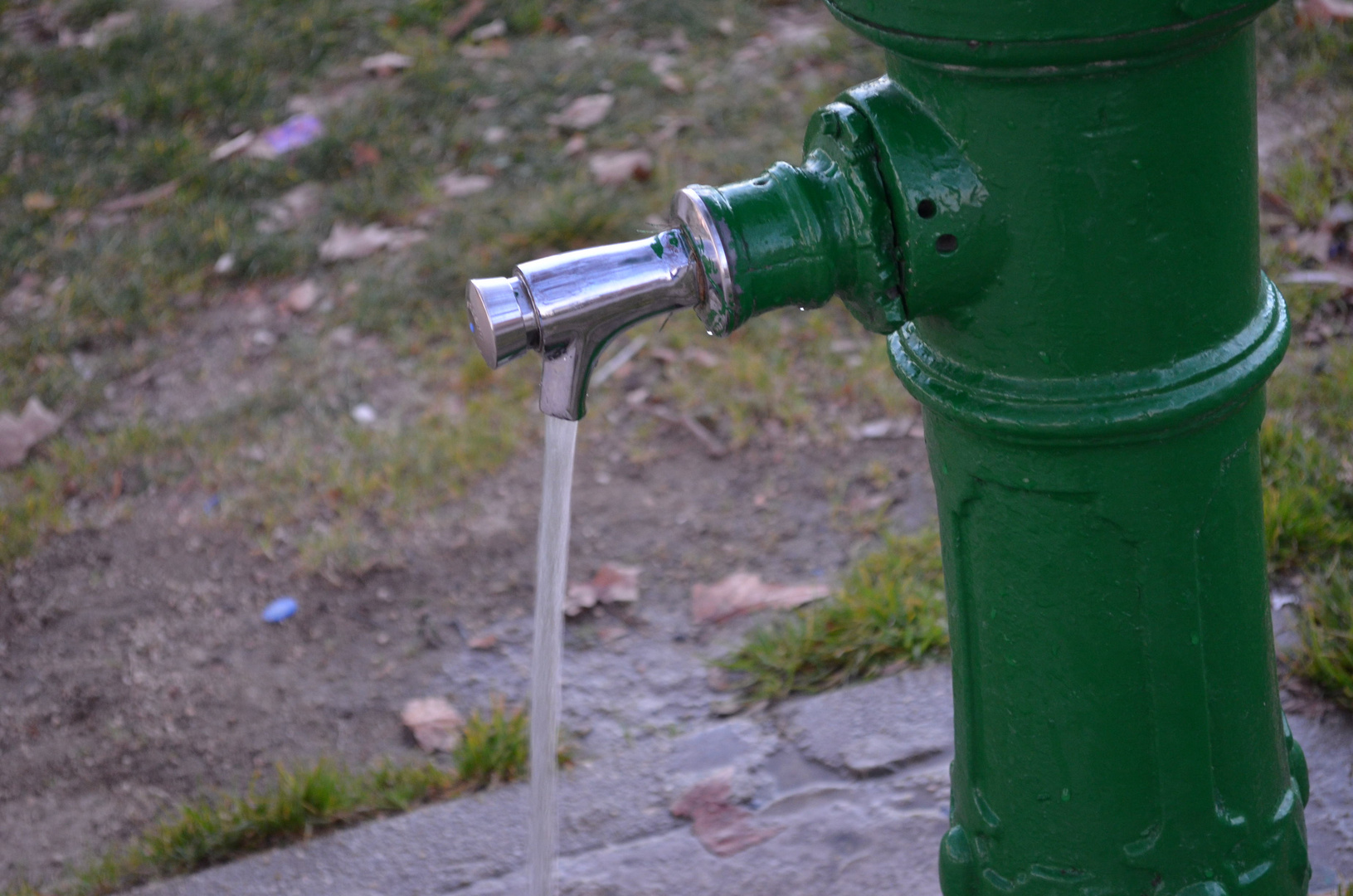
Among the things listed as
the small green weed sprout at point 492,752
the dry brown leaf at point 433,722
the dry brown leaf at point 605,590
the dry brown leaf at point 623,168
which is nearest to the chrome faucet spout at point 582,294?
the small green weed sprout at point 492,752

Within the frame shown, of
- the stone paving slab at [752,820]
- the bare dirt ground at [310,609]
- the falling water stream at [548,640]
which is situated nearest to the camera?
the falling water stream at [548,640]

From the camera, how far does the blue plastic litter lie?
2.49 m

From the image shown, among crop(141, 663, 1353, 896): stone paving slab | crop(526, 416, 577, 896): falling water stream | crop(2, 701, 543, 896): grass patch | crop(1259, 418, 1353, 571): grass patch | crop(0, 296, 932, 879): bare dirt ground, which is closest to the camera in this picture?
crop(526, 416, 577, 896): falling water stream

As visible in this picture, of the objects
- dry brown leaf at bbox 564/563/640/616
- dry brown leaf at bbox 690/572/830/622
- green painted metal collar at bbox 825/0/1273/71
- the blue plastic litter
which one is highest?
green painted metal collar at bbox 825/0/1273/71

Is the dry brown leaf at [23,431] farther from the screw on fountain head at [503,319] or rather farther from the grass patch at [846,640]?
the screw on fountain head at [503,319]

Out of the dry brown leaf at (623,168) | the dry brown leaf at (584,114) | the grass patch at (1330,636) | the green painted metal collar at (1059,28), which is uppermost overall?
the green painted metal collar at (1059,28)

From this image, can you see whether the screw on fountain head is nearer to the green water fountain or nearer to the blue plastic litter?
the green water fountain

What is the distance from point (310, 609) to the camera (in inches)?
98.7

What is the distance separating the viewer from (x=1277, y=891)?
4.49 ft

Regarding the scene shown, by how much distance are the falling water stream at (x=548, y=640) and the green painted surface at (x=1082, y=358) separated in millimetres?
298

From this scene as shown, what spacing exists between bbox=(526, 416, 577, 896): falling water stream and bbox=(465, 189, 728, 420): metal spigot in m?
0.17

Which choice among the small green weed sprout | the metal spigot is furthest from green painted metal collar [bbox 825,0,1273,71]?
the small green weed sprout

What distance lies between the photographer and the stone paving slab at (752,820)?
1.76m

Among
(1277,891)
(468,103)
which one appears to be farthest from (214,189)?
(1277,891)
